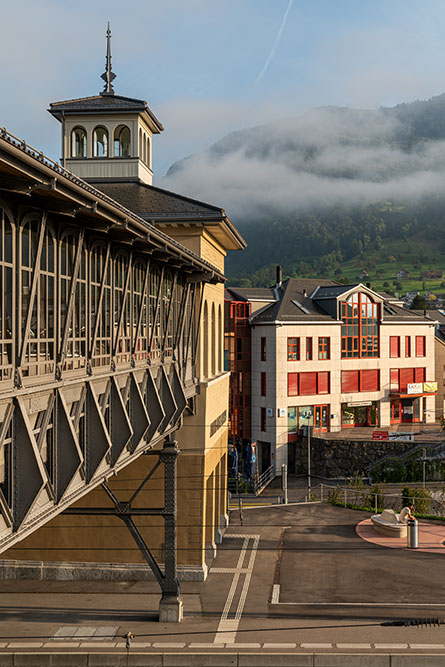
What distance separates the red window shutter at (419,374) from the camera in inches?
2704

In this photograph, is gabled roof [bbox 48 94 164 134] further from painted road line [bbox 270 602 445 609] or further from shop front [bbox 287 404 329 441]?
shop front [bbox 287 404 329 441]

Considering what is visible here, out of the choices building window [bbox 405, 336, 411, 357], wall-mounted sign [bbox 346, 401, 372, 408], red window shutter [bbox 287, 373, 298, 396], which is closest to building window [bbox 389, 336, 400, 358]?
building window [bbox 405, 336, 411, 357]

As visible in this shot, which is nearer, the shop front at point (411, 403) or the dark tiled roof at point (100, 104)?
the dark tiled roof at point (100, 104)

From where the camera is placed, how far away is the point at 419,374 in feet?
226

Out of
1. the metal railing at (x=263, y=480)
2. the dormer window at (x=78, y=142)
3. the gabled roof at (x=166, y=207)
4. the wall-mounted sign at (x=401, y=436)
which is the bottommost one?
the metal railing at (x=263, y=480)

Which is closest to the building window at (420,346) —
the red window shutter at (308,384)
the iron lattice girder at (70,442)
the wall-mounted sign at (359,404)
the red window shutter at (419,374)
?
the red window shutter at (419,374)

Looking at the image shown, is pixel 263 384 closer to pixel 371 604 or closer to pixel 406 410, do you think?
pixel 406 410

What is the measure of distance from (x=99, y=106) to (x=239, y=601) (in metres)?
22.7

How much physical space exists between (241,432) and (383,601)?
3803 cm

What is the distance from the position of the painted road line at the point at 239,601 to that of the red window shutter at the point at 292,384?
26.9 m

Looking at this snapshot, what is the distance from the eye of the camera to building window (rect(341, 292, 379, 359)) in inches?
2552

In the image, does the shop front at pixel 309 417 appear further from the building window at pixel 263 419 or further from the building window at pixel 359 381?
the building window at pixel 359 381

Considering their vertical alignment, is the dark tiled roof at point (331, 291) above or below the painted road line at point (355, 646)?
above

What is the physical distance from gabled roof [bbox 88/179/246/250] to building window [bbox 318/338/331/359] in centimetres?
2985
